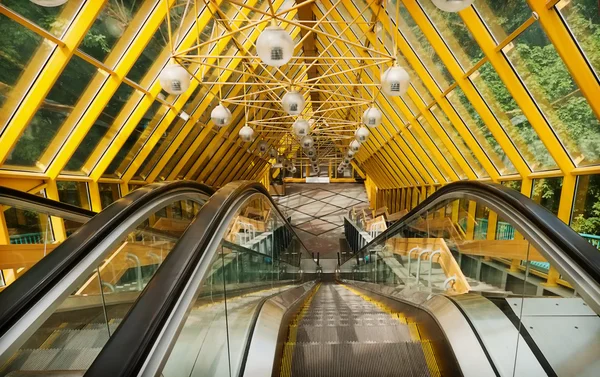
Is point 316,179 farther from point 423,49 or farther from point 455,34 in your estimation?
point 455,34

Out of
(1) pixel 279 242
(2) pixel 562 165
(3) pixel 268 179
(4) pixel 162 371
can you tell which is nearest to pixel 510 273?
(4) pixel 162 371

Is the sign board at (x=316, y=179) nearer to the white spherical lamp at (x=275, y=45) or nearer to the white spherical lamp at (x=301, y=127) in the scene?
the white spherical lamp at (x=301, y=127)

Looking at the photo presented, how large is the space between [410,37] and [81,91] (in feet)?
27.3

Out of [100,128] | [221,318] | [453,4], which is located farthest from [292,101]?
[100,128]

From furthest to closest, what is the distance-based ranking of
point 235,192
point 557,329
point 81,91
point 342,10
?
1. point 342,10
2. point 81,91
3. point 235,192
4. point 557,329

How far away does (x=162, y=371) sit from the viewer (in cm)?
121

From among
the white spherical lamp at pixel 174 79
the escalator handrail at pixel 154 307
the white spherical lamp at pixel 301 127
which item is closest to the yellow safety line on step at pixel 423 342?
the escalator handrail at pixel 154 307

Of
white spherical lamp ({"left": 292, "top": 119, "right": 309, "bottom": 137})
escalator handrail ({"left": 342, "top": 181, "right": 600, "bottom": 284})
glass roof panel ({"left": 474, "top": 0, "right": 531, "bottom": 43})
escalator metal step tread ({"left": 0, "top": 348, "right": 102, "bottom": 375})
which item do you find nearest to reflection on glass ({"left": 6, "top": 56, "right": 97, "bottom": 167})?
white spherical lamp ({"left": 292, "top": 119, "right": 309, "bottom": 137})

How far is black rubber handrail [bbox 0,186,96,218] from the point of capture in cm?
358

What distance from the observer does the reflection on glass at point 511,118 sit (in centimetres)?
845

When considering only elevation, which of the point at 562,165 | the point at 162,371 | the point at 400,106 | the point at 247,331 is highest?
the point at 400,106

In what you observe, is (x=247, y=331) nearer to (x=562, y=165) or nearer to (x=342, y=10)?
(x=562, y=165)

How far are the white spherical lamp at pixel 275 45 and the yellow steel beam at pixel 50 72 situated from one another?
470 cm

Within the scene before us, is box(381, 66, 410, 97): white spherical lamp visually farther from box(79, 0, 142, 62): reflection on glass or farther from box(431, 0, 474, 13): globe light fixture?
box(79, 0, 142, 62): reflection on glass
